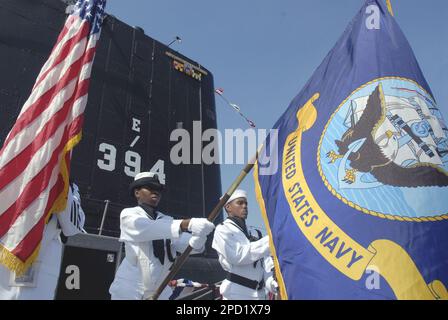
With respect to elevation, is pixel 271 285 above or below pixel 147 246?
below

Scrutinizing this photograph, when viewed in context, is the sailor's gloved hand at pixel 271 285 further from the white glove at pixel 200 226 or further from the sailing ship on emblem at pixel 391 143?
the sailing ship on emblem at pixel 391 143

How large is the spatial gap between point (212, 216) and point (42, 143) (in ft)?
5.84

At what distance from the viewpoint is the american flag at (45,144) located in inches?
134

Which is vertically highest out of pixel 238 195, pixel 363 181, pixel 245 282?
pixel 238 195

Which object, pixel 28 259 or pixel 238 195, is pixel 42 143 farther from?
pixel 238 195

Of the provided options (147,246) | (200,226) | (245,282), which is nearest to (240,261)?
(245,282)

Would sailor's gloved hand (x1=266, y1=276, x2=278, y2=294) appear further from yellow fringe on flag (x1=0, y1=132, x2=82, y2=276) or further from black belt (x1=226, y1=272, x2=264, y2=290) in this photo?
yellow fringe on flag (x1=0, y1=132, x2=82, y2=276)

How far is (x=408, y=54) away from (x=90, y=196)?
6.15m

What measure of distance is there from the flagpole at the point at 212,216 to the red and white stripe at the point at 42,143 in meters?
1.14

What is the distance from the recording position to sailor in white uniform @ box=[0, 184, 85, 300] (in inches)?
128

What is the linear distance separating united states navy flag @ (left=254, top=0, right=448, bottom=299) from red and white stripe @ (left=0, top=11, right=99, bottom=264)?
6.64ft

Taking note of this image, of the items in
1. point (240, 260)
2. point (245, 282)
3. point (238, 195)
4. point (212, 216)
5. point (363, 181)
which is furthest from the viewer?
point (238, 195)

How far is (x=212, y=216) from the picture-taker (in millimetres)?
3924
